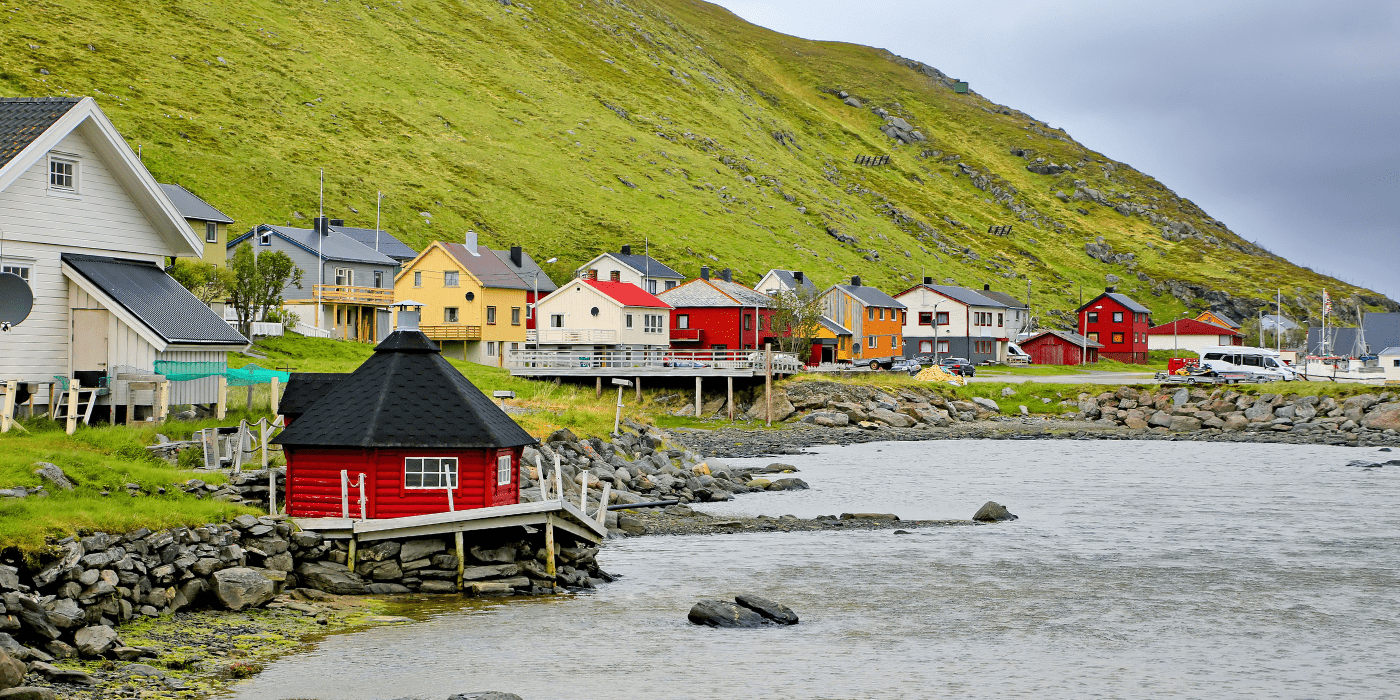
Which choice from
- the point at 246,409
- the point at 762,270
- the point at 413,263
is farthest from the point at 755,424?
the point at 762,270

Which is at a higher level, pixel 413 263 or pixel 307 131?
pixel 307 131

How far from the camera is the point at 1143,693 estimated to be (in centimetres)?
1972

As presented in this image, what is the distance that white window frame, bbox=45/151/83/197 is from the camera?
2780 centimetres

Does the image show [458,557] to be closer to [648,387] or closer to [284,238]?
[648,387]

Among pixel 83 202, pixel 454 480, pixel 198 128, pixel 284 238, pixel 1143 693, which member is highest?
pixel 198 128

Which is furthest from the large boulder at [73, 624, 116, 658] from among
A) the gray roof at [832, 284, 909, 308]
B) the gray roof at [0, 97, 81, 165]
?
the gray roof at [832, 284, 909, 308]

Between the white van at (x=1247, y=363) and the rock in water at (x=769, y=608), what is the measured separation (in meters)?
68.4

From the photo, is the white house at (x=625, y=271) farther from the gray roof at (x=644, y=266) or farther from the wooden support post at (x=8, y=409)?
the wooden support post at (x=8, y=409)

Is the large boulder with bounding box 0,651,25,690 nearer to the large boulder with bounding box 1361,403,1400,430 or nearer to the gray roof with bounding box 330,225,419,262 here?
the large boulder with bounding box 1361,403,1400,430

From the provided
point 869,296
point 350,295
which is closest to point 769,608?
point 350,295

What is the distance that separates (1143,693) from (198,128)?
123 meters

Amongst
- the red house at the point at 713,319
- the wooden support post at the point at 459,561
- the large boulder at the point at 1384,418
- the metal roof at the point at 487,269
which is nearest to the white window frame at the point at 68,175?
the wooden support post at the point at 459,561

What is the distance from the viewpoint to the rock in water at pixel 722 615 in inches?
939

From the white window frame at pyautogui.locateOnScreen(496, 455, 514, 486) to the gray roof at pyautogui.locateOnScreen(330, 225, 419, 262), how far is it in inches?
3285
